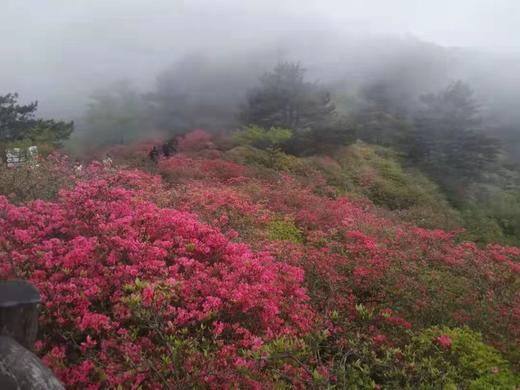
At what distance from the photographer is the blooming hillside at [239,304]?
3738mm

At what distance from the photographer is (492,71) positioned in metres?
35.2

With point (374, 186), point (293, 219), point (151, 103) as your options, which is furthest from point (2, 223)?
point (151, 103)

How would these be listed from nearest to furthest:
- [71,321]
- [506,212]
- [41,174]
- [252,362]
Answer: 1. [252,362]
2. [71,321]
3. [41,174]
4. [506,212]

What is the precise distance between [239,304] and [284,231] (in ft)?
14.1

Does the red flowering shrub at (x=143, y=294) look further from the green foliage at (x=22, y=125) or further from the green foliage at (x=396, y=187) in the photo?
the green foliage at (x=22, y=125)

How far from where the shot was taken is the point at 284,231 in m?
8.71

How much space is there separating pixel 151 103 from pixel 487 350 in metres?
22.2

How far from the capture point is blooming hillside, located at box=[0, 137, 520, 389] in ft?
12.3

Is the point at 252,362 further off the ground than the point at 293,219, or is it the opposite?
the point at 252,362

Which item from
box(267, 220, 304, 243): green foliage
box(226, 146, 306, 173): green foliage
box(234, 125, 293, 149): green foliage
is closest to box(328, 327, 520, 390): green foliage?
box(267, 220, 304, 243): green foliage

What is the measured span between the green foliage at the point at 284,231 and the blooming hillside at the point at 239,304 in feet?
0.85

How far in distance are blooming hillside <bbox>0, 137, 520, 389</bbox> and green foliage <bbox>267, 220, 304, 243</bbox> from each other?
0.26 metres

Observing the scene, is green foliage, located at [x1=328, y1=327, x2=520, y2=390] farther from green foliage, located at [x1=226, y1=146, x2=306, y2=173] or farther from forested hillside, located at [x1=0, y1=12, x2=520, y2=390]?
green foliage, located at [x1=226, y1=146, x2=306, y2=173]

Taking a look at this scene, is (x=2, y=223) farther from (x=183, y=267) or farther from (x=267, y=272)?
(x=267, y=272)
